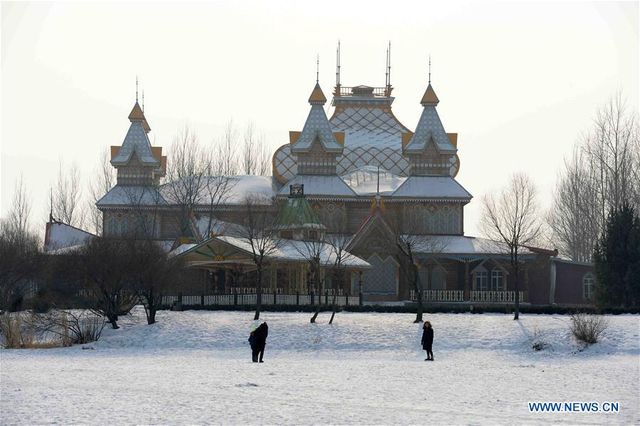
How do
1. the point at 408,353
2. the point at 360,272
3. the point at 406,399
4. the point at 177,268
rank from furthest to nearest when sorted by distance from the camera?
the point at 360,272 → the point at 177,268 → the point at 408,353 → the point at 406,399

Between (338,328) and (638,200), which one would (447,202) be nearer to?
(638,200)

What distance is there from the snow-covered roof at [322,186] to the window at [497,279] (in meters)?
8.65

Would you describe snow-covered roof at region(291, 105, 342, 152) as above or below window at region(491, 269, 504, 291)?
above

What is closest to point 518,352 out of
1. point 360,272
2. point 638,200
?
point 360,272

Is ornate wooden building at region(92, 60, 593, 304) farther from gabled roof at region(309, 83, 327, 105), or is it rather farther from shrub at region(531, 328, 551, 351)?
shrub at region(531, 328, 551, 351)

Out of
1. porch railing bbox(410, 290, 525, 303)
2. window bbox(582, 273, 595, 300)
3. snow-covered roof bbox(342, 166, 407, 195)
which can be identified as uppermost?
snow-covered roof bbox(342, 166, 407, 195)

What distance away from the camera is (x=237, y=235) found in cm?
5734

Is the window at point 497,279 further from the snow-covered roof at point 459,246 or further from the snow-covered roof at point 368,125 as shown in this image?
the snow-covered roof at point 368,125

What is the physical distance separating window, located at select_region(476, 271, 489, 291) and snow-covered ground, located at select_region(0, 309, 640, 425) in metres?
17.1

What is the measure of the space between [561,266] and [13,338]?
31.5 metres

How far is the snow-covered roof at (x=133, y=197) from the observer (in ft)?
215

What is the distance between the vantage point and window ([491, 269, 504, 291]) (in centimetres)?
6100

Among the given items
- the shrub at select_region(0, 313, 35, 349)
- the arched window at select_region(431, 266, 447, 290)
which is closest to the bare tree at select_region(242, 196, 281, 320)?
the shrub at select_region(0, 313, 35, 349)

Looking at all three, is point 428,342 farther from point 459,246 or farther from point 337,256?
point 459,246
